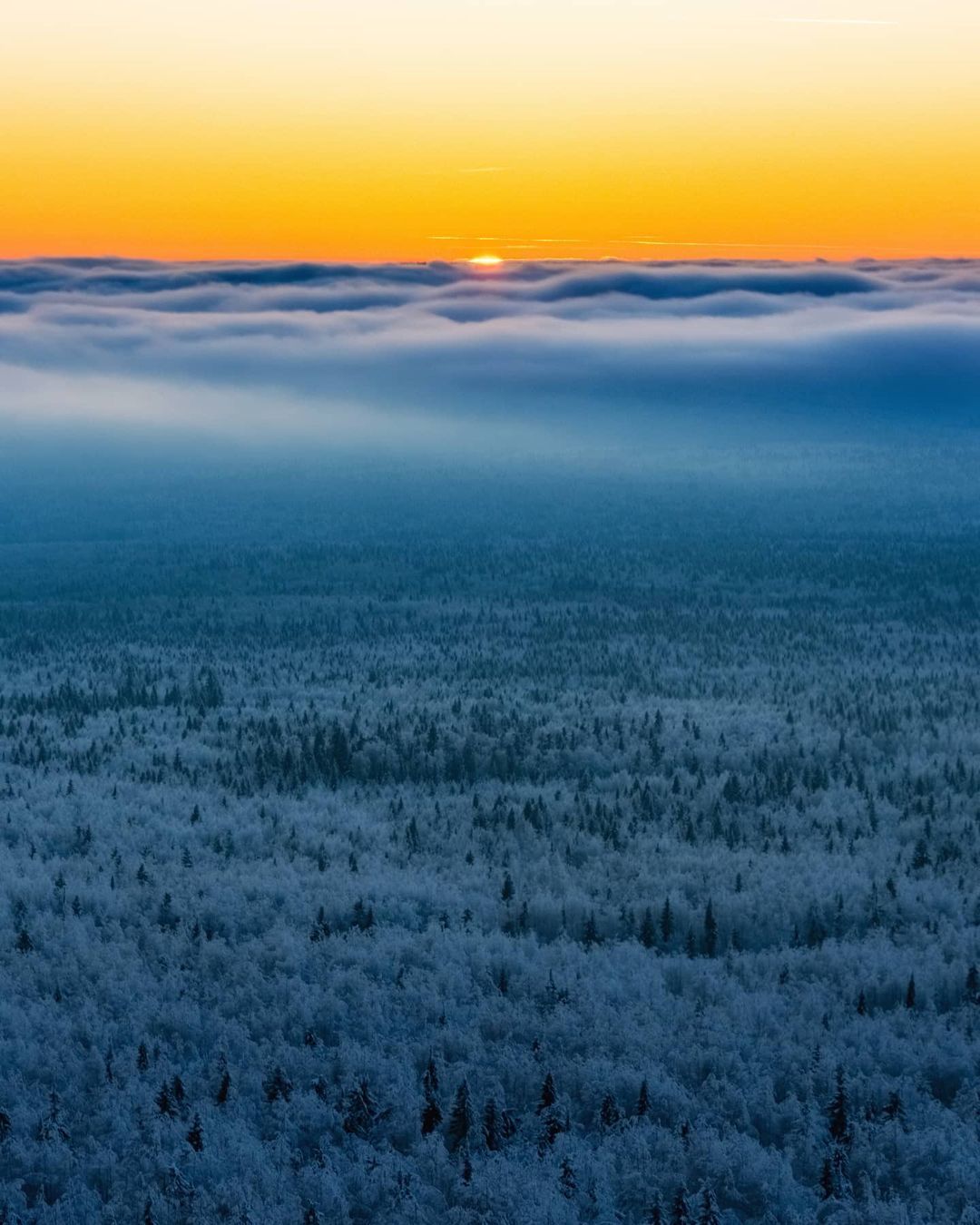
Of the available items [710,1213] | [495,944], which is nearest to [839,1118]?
[710,1213]

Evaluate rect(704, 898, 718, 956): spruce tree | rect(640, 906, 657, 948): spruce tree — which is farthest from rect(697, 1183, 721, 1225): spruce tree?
rect(640, 906, 657, 948): spruce tree

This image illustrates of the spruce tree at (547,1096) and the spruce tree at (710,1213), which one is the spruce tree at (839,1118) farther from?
the spruce tree at (547,1096)

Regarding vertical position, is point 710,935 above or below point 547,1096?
below

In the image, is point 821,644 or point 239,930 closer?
point 239,930

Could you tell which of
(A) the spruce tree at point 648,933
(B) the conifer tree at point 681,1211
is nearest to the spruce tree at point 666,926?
(A) the spruce tree at point 648,933

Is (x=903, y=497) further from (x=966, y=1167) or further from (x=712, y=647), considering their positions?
(x=966, y=1167)

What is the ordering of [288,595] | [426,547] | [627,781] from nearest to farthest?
[627,781], [288,595], [426,547]

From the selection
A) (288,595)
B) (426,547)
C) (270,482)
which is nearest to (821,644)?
(288,595)

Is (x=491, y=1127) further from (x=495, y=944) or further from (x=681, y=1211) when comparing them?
(x=495, y=944)
